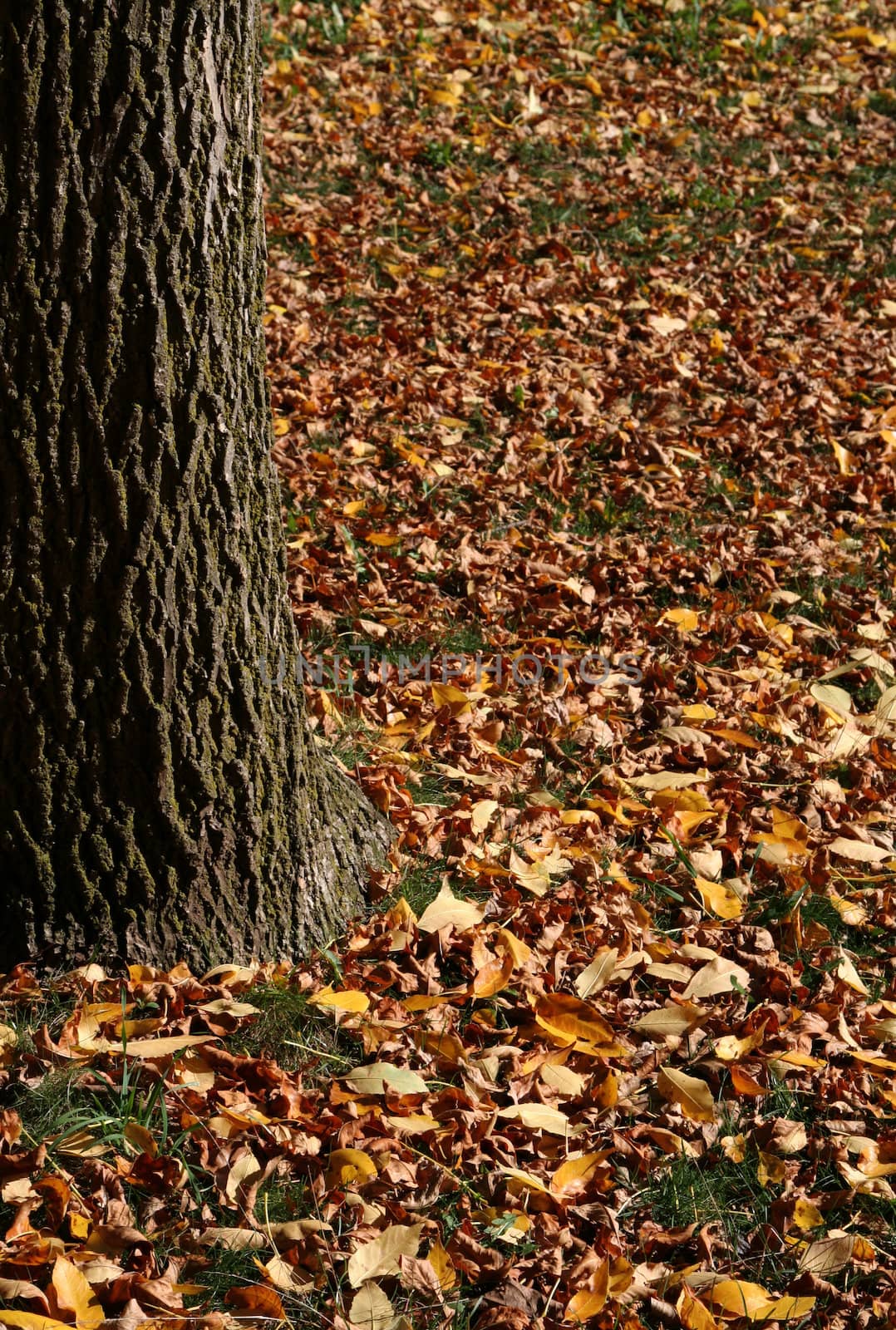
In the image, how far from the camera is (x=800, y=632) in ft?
13.5

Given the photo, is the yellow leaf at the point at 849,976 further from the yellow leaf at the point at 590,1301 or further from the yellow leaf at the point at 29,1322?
the yellow leaf at the point at 29,1322

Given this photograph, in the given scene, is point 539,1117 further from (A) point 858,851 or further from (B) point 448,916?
(A) point 858,851

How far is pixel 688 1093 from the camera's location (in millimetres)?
Result: 2602

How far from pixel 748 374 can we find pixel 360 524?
1.94 meters

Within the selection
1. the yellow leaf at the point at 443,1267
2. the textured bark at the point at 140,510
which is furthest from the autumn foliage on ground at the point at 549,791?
the textured bark at the point at 140,510

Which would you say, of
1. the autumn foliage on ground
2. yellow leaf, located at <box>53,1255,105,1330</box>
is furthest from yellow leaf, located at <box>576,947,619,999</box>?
yellow leaf, located at <box>53,1255,105,1330</box>

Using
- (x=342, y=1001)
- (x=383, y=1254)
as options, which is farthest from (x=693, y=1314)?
(x=342, y=1001)

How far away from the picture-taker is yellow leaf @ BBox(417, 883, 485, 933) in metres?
2.90

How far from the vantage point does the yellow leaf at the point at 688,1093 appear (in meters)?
2.58

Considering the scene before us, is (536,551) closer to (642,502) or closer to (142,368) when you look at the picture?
(642,502)

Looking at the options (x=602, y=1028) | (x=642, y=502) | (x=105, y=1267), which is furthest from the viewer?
(x=642, y=502)

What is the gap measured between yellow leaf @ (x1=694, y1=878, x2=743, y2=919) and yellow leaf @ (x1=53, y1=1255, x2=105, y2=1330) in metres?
1.59

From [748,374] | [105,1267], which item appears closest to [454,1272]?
[105,1267]

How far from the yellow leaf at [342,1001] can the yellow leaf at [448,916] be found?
9.9 inches
